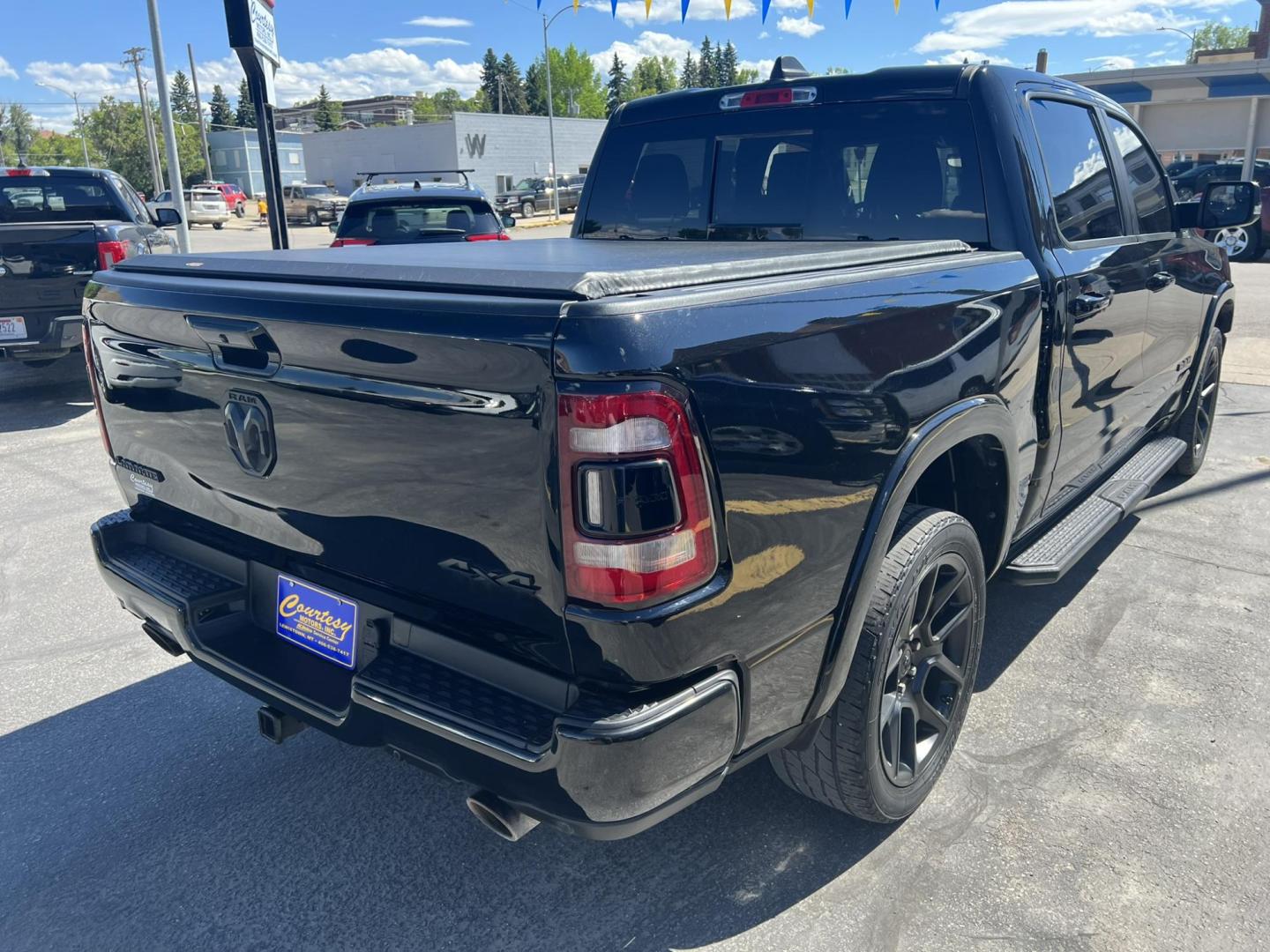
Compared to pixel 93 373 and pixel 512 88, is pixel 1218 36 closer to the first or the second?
pixel 512 88

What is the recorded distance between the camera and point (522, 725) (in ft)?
6.12

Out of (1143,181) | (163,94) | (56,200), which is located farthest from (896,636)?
(163,94)

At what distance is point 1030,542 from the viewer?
3.43 metres

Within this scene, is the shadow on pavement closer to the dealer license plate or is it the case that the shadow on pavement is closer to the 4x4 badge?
the 4x4 badge

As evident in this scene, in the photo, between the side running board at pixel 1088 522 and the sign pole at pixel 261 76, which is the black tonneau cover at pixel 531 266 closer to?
the side running board at pixel 1088 522

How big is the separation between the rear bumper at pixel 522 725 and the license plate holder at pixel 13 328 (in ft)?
22.2

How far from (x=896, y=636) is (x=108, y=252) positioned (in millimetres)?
7648

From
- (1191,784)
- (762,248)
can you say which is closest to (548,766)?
(762,248)

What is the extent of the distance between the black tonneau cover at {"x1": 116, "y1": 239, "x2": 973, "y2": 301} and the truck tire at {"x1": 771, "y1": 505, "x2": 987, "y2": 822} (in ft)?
2.49

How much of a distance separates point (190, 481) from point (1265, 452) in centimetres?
662

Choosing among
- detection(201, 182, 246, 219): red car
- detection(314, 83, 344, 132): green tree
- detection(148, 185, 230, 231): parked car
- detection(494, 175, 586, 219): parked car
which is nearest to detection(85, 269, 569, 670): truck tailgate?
detection(494, 175, 586, 219): parked car

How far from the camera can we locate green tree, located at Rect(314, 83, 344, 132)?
121312mm

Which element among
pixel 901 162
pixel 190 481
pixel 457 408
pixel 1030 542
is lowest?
pixel 1030 542

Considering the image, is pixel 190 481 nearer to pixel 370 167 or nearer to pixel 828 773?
pixel 828 773
